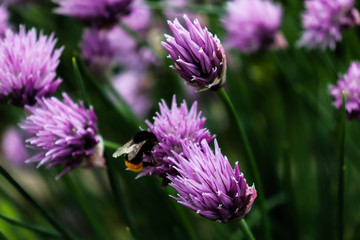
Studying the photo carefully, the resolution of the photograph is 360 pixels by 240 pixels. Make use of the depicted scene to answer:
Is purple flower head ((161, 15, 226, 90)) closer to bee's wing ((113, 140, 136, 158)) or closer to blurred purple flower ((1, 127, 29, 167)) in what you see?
bee's wing ((113, 140, 136, 158))

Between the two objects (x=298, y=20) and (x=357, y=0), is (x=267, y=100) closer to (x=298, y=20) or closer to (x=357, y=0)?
(x=298, y=20)

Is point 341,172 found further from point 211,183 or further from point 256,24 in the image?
point 256,24

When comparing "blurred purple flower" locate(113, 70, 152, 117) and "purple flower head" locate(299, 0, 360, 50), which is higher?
"purple flower head" locate(299, 0, 360, 50)

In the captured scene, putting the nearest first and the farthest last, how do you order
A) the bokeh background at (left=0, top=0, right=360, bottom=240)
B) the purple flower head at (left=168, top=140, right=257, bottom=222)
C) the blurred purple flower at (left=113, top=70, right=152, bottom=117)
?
1. the purple flower head at (left=168, top=140, right=257, bottom=222)
2. the bokeh background at (left=0, top=0, right=360, bottom=240)
3. the blurred purple flower at (left=113, top=70, right=152, bottom=117)

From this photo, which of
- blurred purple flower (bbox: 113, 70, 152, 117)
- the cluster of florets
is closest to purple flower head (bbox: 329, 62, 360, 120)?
the cluster of florets

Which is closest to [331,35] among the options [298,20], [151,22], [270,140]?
[298,20]
